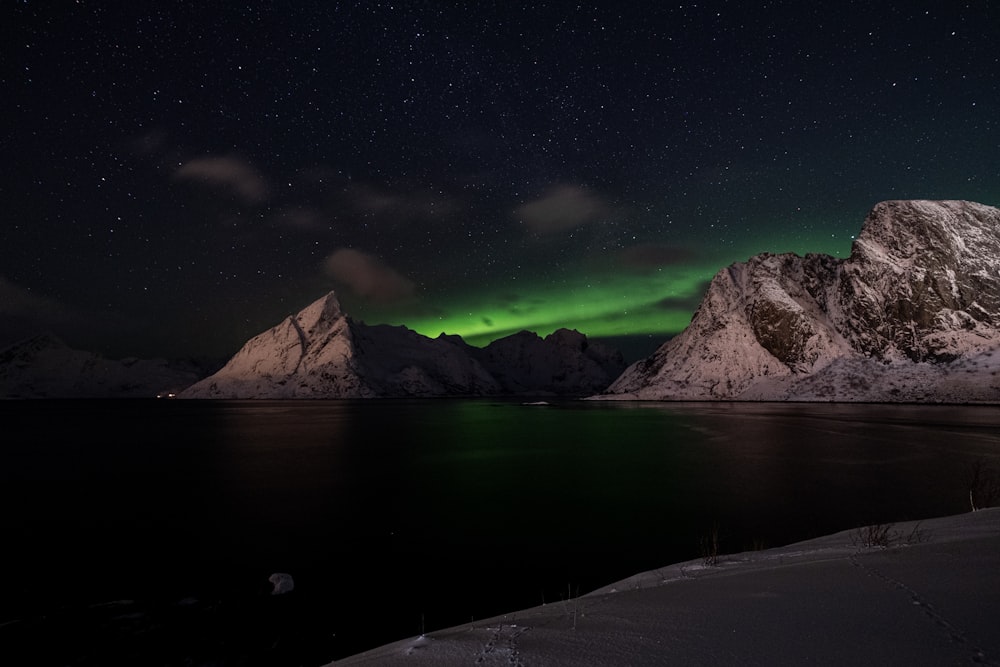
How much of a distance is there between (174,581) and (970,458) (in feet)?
158

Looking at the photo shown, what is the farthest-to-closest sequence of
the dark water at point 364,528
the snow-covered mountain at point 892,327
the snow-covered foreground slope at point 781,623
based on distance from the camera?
the snow-covered mountain at point 892,327
the dark water at point 364,528
the snow-covered foreground slope at point 781,623

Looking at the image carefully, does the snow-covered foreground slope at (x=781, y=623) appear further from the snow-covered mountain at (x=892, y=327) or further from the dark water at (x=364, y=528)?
the snow-covered mountain at (x=892, y=327)

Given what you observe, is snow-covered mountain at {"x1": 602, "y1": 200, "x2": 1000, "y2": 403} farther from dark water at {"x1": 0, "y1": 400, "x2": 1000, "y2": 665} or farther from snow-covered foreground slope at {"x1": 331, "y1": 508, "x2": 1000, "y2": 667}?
snow-covered foreground slope at {"x1": 331, "y1": 508, "x2": 1000, "y2": 667}

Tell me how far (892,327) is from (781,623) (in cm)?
20819

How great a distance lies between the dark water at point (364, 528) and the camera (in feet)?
36.9

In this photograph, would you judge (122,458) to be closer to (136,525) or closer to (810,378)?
(136,525)

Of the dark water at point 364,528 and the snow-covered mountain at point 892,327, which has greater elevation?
the snow-covered mountain at point 892,327

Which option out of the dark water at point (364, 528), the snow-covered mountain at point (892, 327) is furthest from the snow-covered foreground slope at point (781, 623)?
the snow-covered mountain at point (892, 327)

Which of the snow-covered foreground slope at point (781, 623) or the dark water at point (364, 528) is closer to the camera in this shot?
the snow-covered foreground slope at point (781, 623)

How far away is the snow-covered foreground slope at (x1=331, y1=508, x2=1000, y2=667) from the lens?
157 inches

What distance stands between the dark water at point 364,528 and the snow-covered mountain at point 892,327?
128577 mm

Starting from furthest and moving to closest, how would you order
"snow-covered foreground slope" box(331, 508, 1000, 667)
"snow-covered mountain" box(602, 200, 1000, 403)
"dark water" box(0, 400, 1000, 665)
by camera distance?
1. "snow-covered mountain" box(602, 200, 1000, 403)
2. "dark water" box(0, 400, 1000, 665)
3. "snow-covered foreground slope" box(331, 508, 1000, 667)

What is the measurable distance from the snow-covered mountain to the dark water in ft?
422

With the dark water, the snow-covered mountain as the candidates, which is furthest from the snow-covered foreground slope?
the snow-covered mountain
